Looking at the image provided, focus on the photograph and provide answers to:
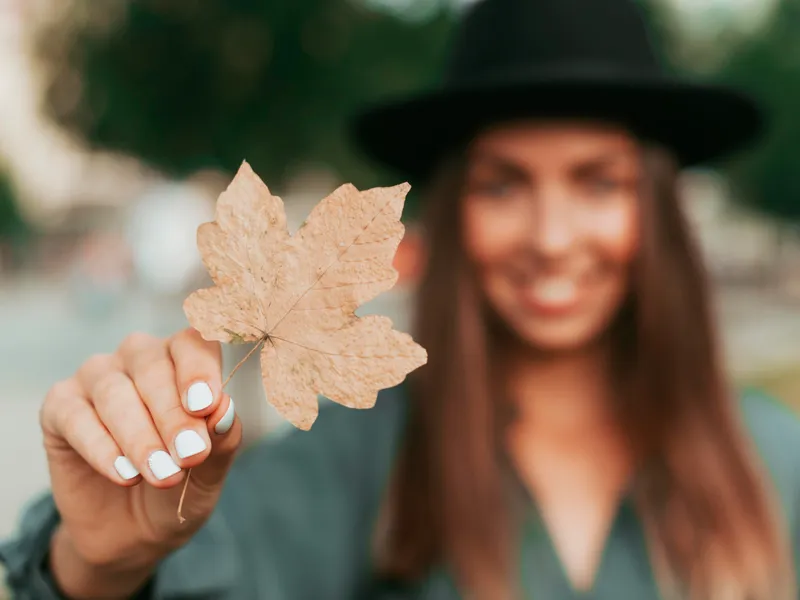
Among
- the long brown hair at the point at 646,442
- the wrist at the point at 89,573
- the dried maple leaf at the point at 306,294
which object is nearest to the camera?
the dried maple leaf at the point at 306,294

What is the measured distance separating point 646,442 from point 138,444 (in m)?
1.78

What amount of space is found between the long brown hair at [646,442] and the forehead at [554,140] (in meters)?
0.16

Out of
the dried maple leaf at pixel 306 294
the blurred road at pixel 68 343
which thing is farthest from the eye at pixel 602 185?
the blurred road at pixel 68 343

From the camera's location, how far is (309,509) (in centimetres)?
216

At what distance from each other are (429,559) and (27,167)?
1264 inches

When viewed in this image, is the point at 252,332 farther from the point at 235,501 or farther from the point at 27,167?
the point at 27,167

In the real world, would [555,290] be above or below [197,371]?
below

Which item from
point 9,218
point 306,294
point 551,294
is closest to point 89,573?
point 306,294

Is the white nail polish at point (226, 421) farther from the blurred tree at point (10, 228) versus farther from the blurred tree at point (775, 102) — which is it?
the blurred tree at point (10, 228)

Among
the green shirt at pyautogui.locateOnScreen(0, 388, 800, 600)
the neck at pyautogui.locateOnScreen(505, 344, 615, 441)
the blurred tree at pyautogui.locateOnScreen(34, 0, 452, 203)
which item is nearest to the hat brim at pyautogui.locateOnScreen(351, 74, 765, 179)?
the neck at pyautogui.locateOnScreen(505, 344, 615, 441)

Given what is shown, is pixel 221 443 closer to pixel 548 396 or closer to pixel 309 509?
pixel 309 509

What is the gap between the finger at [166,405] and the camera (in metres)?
0.83

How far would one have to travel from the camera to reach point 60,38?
15.9ft

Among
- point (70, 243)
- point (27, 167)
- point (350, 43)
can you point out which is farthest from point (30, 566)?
point (70, 243)
